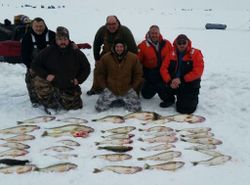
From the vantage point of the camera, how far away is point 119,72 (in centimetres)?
666

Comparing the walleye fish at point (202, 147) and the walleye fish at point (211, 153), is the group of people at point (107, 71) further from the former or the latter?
the walleye fish at point (211, 153)

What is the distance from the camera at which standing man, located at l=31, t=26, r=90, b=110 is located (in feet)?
21.4

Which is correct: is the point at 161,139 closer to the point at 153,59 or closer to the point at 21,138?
the point at 21,138

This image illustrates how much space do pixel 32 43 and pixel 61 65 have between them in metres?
0.66

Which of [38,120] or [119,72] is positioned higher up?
[119,72]

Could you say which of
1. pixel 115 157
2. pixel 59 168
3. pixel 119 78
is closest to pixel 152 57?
pixel 119 78

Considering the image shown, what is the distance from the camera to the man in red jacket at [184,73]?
21.9 feet

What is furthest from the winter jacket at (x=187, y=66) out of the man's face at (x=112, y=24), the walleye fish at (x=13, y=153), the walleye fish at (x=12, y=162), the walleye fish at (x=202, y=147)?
the walleye fish at (x=12, y=162)

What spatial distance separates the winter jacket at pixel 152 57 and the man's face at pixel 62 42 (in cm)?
132

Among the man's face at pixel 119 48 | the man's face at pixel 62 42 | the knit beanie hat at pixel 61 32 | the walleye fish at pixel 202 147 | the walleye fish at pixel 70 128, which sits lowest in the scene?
the walleye fish at pixel 202 147

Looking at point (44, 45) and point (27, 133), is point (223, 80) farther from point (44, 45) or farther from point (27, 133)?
point (27, 133)

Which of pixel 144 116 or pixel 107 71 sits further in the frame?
pixel 107 71

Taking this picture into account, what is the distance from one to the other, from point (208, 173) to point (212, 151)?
0.62 meters

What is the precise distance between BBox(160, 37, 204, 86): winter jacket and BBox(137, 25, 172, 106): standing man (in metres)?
0.31
